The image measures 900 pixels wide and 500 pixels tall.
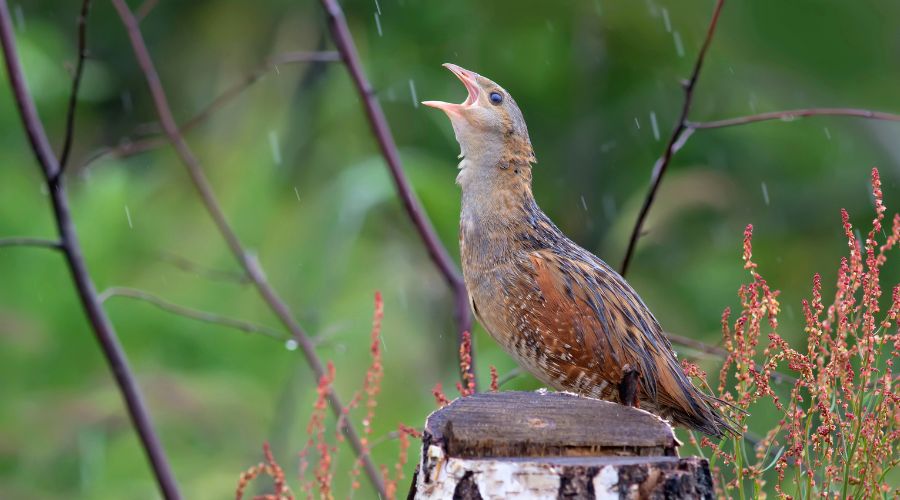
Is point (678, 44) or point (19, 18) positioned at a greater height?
point (678, 44)

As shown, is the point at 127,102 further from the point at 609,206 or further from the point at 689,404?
the point at 689,404

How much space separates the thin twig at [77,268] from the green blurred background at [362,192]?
127 cm

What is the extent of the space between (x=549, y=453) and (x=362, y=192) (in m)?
2.54

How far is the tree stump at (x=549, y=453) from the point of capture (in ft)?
4.39

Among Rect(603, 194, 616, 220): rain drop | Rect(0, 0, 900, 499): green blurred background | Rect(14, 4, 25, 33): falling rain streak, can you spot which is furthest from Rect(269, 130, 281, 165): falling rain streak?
Rect(14, 4, 25, 33): falling rain streak

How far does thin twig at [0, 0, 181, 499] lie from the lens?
7.23 ft

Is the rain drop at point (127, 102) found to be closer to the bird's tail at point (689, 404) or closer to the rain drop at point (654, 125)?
the rain drop at point (654, 125)

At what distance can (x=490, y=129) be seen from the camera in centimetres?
206

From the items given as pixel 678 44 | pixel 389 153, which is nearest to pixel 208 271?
pixel 389 153

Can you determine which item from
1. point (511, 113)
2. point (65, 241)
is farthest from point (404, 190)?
point (65, 241)

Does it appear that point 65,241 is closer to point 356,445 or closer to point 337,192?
point 356,445

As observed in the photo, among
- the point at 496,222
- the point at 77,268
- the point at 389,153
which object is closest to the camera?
the point at 496,222

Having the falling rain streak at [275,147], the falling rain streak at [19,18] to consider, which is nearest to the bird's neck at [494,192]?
the falling rain streak at [275,147]

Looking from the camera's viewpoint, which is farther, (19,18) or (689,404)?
(19,18)
